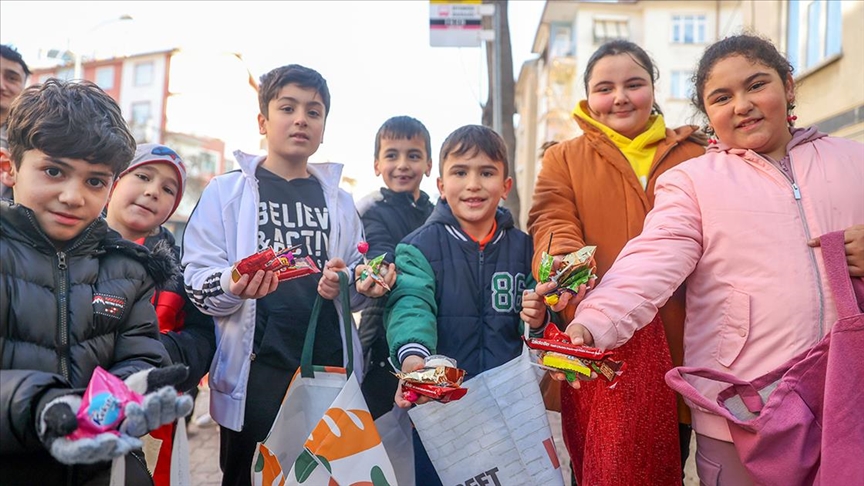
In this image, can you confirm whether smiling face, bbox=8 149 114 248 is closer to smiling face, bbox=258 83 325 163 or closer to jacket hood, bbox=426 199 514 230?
smiling face, bbox=258 83 325 163

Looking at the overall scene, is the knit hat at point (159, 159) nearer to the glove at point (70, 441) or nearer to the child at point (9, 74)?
the glove at point (70, 441)

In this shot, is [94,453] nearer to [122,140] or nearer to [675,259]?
[122,140]

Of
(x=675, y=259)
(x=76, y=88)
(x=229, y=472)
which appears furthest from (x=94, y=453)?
(x=675, y=259)

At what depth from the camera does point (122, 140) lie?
5.86 ft

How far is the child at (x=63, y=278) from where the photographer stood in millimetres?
1524

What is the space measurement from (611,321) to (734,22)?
86.4ft

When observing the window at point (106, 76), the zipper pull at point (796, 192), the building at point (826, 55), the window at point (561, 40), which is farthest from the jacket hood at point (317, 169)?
the window at point (106, 76)

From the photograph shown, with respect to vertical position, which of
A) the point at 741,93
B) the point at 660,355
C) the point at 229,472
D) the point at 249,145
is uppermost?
the point at 249,145

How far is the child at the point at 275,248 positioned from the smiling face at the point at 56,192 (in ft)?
2.03

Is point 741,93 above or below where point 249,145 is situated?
below

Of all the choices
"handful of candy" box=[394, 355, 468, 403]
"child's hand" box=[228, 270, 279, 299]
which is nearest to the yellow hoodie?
"handful of candy" box=[394, 355, 468, 403]

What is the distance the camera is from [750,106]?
214 cm

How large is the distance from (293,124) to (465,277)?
1.05 meters

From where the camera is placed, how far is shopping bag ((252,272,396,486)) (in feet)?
6.79
